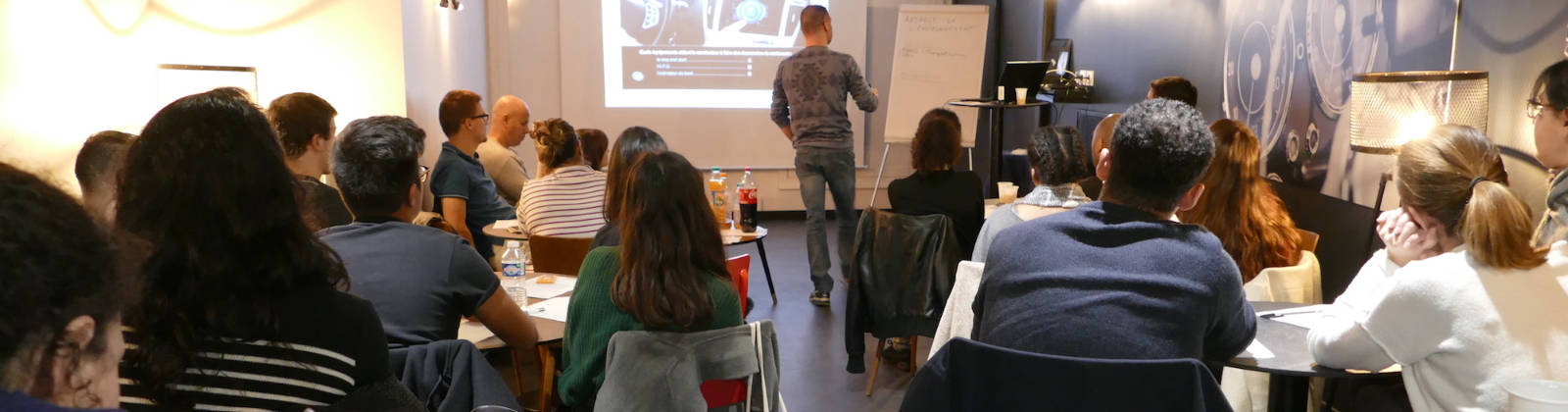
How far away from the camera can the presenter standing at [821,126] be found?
5016 mm

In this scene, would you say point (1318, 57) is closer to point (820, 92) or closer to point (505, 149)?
point (820, 92)

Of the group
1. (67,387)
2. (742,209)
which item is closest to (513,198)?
(742,209)

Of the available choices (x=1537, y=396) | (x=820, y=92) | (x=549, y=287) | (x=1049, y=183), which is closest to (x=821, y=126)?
(x=820, y=92)

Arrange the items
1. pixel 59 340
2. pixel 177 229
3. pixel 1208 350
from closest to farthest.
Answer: pixel 59 340 < pixel 177 229 < pixel 1208 350

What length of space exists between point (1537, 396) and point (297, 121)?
2979mm

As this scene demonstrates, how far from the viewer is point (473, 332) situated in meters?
2.29

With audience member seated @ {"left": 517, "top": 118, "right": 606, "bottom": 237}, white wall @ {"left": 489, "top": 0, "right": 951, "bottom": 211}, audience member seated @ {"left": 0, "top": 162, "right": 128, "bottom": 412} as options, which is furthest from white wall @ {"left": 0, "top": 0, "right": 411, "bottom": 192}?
white wall @ {"left": 489, "top": 0, "right": 951, "bottom": 211}

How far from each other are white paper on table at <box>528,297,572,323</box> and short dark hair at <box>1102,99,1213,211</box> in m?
1.34

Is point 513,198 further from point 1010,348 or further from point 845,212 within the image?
point 1010,348

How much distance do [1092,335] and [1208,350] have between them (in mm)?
321

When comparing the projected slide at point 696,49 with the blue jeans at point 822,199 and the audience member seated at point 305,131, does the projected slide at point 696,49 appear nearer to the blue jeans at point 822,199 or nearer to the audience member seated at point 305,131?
the blue jeans at point 822,199

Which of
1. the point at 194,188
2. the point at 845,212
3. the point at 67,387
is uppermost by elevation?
the point at 194,188

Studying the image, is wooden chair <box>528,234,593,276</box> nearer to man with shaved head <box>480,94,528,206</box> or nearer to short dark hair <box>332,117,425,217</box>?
short dark hair <box>332,117,425,217</box>

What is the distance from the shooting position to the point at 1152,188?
1699mm
